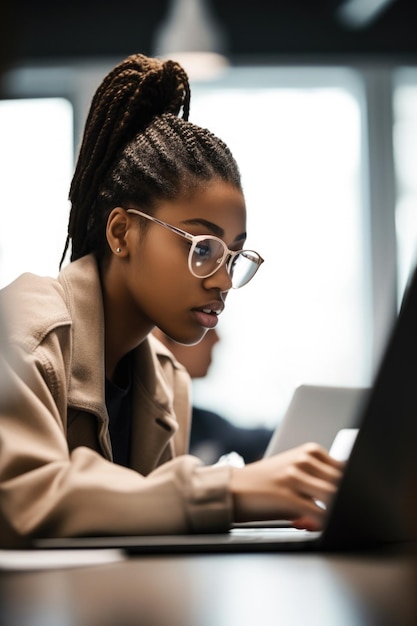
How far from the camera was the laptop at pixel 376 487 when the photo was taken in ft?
1.06

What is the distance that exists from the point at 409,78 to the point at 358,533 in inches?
148

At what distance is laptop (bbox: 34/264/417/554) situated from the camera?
32 cm

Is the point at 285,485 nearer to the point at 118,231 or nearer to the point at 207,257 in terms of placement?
the point at 207,257

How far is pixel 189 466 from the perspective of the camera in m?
0.52

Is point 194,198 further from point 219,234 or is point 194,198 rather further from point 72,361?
point 72,361

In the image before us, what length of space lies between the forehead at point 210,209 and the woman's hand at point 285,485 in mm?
516

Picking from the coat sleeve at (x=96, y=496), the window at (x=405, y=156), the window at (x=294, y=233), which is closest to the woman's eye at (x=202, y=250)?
the coat sleeve at (x=96, y=496)

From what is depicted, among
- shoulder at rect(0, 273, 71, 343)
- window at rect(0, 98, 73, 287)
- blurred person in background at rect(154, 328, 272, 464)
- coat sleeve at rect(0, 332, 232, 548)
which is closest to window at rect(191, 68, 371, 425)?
window at rect(0, 98, 73, 287)

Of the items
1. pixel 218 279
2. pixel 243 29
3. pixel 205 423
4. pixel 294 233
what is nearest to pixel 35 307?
pixel 218 279

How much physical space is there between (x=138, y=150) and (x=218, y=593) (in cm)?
93

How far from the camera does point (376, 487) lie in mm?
363

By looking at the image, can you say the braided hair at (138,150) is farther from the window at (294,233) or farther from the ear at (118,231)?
the window at (294,233)

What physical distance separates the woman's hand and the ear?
566mm

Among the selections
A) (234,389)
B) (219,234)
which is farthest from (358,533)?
(234,389)
